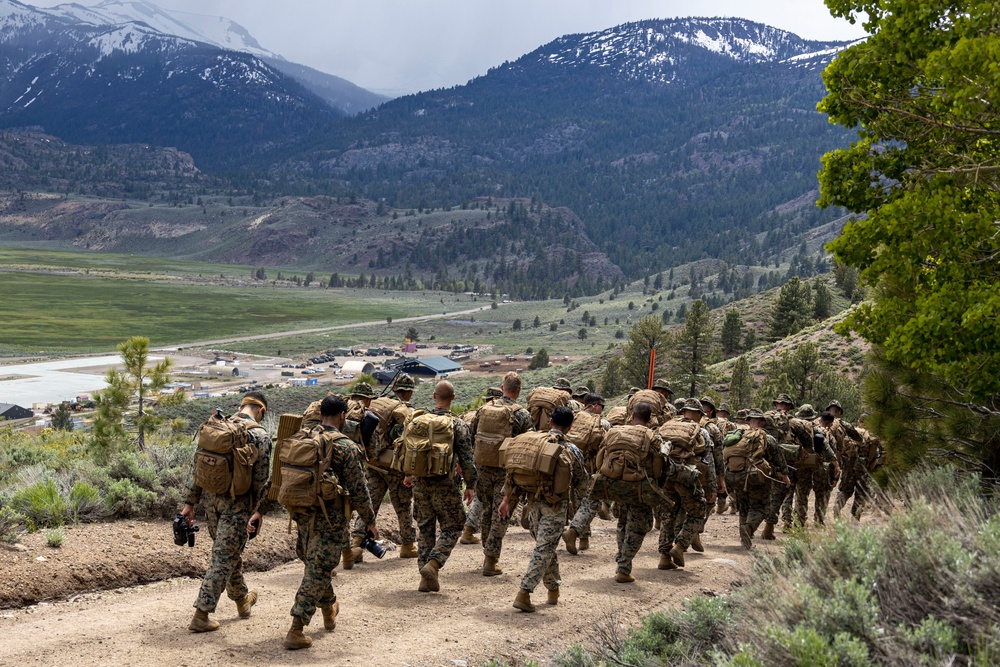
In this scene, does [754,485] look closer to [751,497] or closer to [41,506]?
[751,497]

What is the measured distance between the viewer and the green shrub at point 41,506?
9953mm

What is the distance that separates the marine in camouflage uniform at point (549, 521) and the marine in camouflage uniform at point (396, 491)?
1893 mm

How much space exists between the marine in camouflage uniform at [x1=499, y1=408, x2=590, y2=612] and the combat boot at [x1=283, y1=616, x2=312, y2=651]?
2046 mm

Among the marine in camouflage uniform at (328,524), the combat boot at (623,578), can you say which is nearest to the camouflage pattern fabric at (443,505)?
the marine in camouflage uniform at (328,524)

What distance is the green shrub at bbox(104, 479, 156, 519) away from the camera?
34.7 ft

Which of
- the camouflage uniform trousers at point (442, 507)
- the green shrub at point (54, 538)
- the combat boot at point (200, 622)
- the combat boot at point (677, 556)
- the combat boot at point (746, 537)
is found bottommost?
the combat boot at point (746, 537)

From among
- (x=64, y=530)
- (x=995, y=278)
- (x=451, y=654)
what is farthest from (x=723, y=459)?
(x=64, y=530)

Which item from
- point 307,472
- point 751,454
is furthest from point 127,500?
point 751,454

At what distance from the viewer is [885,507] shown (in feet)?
25.7

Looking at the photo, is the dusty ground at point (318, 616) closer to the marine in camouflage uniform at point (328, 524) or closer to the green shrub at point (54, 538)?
the green shrub at point (54, 538)

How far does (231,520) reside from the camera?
24.5 ft

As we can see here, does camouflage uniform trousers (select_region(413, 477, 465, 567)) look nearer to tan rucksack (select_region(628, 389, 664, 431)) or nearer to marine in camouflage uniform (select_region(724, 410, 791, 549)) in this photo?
tan rucksack (select_region(628, 389, 664, 431))

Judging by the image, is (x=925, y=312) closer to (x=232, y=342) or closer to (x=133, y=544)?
(x=133, y=544)

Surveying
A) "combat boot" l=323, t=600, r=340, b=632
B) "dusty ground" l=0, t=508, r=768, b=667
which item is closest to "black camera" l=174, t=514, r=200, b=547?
"dusty ground" l=0, t=508, r=768, b=667
